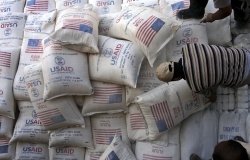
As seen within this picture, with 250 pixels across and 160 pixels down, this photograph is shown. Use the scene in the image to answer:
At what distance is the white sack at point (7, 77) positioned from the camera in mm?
2904

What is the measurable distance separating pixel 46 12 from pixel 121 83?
0.87 metres

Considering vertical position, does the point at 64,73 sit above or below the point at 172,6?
below

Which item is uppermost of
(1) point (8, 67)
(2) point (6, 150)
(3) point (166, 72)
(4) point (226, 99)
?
(3) point (166, 72)

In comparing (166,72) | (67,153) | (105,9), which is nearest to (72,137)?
(67,153)

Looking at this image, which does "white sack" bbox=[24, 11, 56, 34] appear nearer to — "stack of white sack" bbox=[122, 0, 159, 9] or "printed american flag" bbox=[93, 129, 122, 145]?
"stack of white sack" bbox=[122, 0, 159, 9]

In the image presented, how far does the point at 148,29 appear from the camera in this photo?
265 centimetres

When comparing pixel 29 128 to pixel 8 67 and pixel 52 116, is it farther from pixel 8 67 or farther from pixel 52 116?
pixel 8 67

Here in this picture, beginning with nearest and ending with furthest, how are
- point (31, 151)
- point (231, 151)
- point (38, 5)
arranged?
point (231, 151), point (31, 151), point (38, 5)

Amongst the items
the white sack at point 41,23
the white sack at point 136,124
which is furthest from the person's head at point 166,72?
the white sack at point 41,23

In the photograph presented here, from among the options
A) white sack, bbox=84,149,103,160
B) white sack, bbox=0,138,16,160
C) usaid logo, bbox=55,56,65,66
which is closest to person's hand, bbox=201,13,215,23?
usaid logo, bbox=55,56,65,66

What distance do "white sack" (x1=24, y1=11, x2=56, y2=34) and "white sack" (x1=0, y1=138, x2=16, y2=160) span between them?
2.54ft

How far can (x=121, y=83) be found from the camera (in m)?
2.70

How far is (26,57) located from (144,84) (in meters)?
0.84

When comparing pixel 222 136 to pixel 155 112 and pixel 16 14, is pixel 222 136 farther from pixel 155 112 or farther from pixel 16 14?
pixel 16 14
